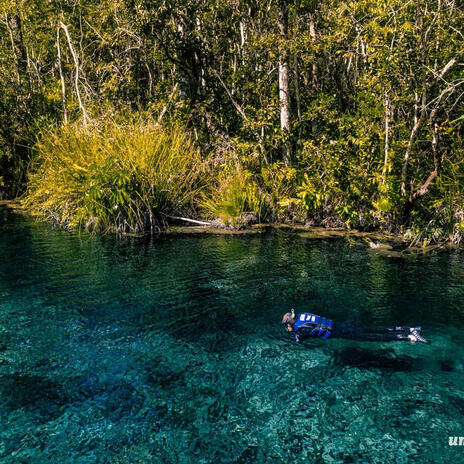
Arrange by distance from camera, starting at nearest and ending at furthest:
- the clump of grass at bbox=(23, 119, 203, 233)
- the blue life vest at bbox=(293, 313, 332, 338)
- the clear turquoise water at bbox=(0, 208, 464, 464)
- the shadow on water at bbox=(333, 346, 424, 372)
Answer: the clear turquoise water at bbox=(0, 208, 464, 464) < the shadow on water at bbox=(333, 346, 424, 372) < the blue life vest at bbox=(293, 313, 332, 338) < the clump of grass at bbox=(23, 119, 203, 233)

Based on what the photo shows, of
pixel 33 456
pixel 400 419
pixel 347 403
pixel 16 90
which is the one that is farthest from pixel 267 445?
pixel 16 90

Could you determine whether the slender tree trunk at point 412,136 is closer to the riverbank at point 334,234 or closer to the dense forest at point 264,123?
the dense forest at point 264,123

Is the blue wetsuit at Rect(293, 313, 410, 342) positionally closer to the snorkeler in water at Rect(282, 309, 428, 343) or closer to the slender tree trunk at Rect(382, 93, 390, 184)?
the snorkeler in water at Rect(282, 309, 428, 343)

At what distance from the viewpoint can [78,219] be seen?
10.3m

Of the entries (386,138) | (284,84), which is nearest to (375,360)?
(386,138)

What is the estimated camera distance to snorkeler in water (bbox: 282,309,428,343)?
15.0 feet

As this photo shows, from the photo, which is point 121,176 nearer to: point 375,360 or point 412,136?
point 412,136

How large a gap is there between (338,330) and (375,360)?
487 mm

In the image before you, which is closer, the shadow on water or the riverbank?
the shadow on water

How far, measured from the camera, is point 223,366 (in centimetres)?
430

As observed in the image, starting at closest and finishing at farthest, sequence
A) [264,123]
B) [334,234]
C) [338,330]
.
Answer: [338,330]
[334,234]
[264,123]

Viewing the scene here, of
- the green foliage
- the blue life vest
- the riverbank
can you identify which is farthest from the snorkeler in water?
the green foliage

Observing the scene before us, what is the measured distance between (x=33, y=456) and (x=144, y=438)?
2.57ft

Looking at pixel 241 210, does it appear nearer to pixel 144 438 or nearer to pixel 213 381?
pixel 213 381
